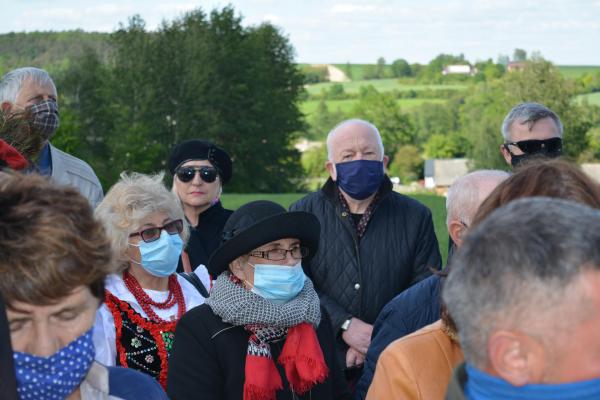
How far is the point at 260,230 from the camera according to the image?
13.6 ft

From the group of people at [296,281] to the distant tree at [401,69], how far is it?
163m

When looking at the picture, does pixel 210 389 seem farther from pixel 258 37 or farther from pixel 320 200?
pixel 258 37

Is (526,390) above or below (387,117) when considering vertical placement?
above

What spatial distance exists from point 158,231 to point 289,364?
1495 millimetres

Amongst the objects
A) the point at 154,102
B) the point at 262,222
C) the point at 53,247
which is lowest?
the point at 154,102

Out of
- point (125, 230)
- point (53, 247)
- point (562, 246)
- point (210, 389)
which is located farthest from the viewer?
point (125, 230)

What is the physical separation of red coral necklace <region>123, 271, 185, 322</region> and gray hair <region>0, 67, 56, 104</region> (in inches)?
66.2

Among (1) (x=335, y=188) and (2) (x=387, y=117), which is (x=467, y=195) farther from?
(2) (x=387, y=117)

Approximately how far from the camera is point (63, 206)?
96.8 inches

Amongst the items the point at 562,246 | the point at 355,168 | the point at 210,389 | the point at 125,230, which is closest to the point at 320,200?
the point at 355,168

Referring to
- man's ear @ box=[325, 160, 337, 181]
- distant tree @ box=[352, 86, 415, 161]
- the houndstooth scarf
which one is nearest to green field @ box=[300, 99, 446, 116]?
distant tree @ box=[352, 86, 415, 161]

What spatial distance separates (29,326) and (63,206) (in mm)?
351

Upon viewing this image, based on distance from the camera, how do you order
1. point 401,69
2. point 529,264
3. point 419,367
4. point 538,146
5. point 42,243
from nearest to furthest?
point 529,264
point 42,243
point 419,367
point 538,146
point 401,69

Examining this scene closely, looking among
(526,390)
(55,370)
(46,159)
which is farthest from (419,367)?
(46,159)
